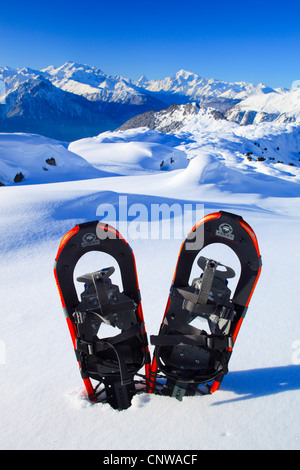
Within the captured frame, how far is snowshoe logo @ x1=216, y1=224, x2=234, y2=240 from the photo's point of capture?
207 centimetres

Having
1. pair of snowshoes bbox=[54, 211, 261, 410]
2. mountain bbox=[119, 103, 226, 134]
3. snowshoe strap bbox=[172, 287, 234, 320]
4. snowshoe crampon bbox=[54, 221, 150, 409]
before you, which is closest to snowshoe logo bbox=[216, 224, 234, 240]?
pair of snowshoes bbox=[54, 211, 261, 410]

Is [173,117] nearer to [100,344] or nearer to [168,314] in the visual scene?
[168,314]

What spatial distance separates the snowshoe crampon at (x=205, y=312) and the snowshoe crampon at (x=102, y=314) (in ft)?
0.69

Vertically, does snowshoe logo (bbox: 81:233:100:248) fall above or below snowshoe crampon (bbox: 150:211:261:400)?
above

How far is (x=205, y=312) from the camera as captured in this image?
2.01 meters

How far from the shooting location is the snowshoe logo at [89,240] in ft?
6.91

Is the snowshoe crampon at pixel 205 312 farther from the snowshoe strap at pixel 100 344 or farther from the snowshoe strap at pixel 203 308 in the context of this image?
the snowshoe strap at pixel 100 344

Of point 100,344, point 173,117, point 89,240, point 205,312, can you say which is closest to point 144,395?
point 100,344

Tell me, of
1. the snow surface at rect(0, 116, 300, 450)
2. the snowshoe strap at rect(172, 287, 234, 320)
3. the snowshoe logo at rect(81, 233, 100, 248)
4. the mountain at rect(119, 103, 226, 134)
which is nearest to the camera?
the snow surface at rect(0, 116, 300, 450)

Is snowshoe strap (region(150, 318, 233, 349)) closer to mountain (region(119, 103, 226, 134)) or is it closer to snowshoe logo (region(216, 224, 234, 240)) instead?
snowshoe logo (region(216, 224, 234, 240))

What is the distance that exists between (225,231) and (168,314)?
0.75 metres

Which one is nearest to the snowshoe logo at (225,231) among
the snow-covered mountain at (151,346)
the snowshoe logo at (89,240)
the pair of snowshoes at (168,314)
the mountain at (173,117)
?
the pair of snowshoes at (168,314)

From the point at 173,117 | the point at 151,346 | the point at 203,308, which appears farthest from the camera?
the point at 173,117
